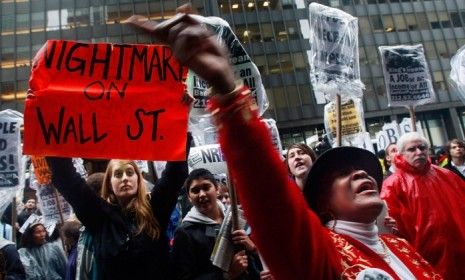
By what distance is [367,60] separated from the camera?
138ft

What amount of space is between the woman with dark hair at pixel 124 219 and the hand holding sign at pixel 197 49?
203 centimetres

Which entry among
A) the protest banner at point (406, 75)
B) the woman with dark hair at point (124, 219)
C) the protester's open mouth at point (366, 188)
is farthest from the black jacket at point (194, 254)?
the protest banner at point (406, 75)

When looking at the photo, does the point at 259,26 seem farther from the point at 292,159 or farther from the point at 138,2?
the point at 292,159

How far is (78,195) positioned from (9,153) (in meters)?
3.67

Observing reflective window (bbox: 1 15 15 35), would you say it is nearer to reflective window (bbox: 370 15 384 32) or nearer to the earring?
reflective window (bbox: 370 15 384 32)

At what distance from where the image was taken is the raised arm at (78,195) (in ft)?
10.1

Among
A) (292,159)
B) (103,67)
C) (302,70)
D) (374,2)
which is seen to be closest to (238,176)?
(103,67)

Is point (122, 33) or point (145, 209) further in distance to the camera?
point (122, 33)

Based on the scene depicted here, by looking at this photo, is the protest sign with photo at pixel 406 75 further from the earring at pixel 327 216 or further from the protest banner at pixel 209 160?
the earring at pixel 327 216

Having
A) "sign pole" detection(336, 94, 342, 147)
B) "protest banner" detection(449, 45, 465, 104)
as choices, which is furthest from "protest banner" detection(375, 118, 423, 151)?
"sign pole" detection(336, 94, 342, 147)

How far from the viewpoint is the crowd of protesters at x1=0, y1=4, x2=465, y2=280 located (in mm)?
1345

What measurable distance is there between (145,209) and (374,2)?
46.0 metres

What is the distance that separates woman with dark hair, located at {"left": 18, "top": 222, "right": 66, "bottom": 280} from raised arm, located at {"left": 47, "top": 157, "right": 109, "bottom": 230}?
11.4ft

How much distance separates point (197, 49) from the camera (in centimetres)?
132
